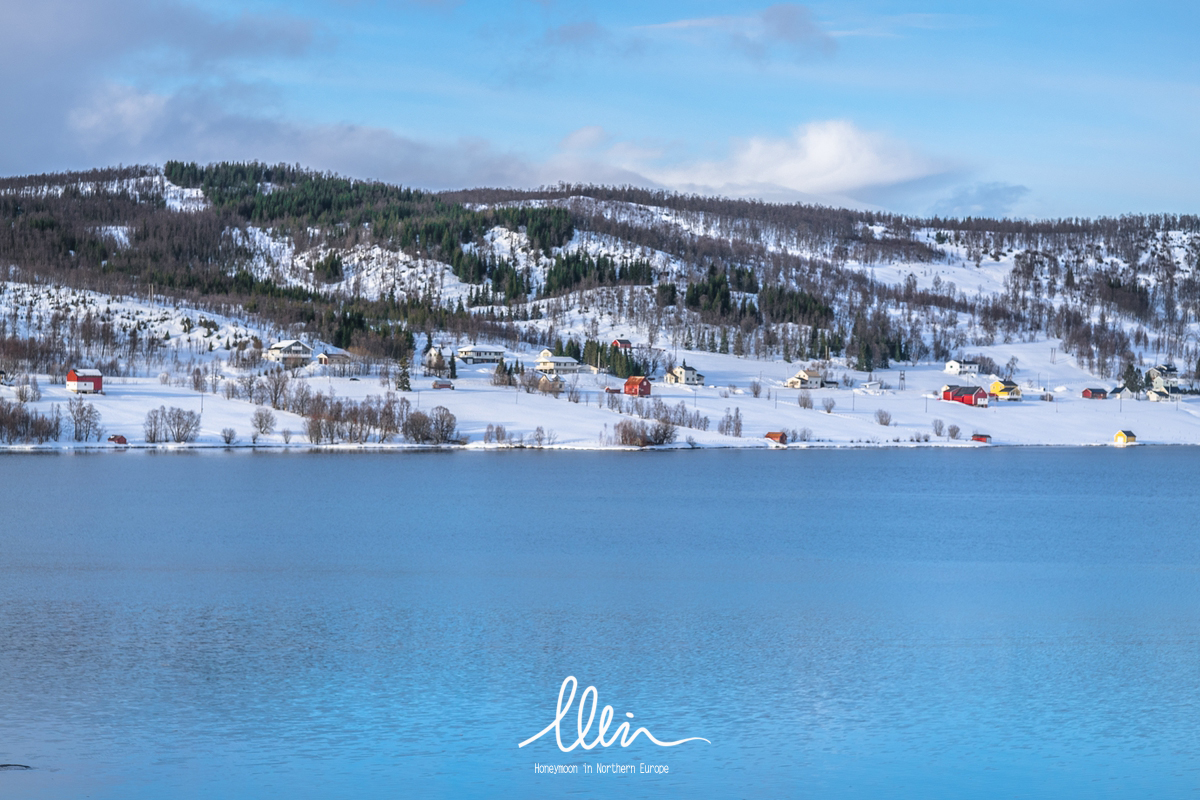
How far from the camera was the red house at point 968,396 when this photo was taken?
100250 mm

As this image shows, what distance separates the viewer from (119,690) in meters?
17.0

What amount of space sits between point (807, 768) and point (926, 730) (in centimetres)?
252

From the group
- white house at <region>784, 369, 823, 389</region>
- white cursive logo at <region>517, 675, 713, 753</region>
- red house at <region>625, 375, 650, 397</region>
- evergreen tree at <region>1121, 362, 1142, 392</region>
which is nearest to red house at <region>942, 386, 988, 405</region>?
white house at <region>784, 369, 823, 389</region>

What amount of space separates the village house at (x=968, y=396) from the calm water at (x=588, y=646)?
190 feet

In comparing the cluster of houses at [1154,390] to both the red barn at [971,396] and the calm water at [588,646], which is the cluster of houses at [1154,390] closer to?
the red barn at [971,396]

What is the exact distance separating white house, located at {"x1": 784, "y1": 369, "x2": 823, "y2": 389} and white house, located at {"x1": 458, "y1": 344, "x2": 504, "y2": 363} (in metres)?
28.3

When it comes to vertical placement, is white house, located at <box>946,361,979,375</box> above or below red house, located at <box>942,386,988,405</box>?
above

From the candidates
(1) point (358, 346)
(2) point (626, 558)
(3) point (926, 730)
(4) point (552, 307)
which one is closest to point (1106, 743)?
(3) point (926, 730)

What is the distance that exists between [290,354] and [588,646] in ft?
286

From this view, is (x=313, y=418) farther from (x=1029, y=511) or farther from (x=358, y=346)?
(x=1029, y=511)

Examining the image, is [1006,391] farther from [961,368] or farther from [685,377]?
[685,377]

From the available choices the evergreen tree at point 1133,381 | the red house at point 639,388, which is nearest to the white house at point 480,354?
the red house at point 639,388

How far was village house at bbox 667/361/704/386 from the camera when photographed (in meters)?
105

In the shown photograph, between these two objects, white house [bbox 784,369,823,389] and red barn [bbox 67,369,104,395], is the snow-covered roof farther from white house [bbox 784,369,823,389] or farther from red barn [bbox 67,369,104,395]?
white house [bbox 784,369,823,389]
